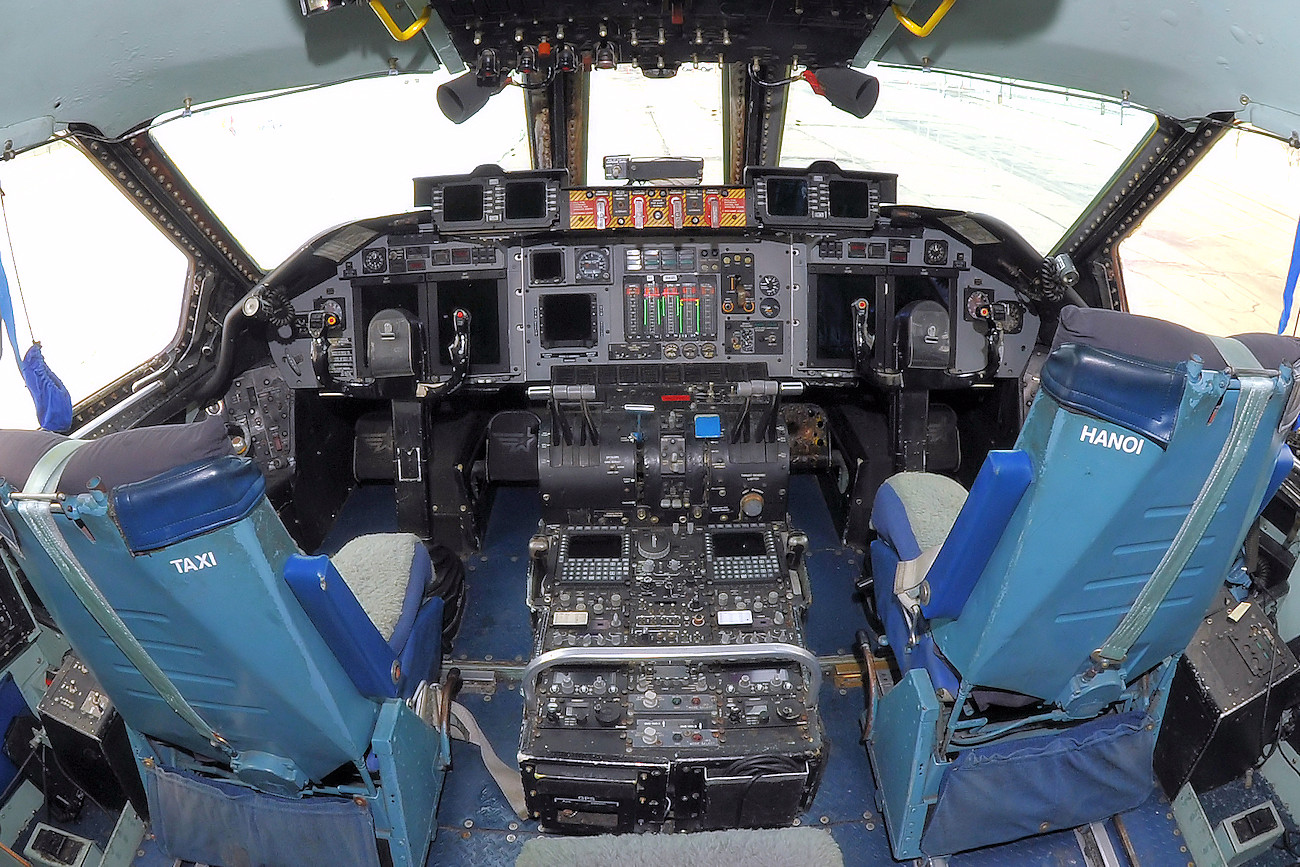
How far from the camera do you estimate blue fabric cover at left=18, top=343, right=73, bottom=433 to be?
2385 mm

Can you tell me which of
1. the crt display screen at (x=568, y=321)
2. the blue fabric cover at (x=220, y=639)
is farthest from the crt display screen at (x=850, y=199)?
the blue fabric cover at (x=220, y=639)

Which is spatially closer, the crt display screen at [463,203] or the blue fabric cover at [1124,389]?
the blue fabric cover at [1124,389]

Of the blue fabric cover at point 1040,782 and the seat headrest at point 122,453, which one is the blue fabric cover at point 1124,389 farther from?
the seat headrest at point 122,453

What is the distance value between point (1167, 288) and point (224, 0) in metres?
6.85

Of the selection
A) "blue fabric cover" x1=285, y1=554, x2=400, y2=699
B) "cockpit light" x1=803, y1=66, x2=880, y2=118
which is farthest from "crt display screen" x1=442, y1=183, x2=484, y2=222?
"blue fabric cover" x1=285, y1=554, x2=400, y2=699

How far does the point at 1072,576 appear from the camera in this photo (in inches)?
82.0

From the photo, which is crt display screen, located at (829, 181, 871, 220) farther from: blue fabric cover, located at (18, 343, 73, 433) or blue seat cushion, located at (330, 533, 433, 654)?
blue fabric cover, located at (18, 343, 73, 433)

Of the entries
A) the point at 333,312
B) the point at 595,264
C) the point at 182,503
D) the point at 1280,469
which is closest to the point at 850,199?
the point at 595,264

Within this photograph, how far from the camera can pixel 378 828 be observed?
8.21 feet

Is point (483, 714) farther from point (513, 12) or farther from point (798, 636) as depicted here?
point (513, 12)

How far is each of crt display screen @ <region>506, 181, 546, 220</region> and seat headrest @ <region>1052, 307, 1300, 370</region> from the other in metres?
2.65

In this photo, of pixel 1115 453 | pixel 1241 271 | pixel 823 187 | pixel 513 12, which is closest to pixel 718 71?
pixel 823 187

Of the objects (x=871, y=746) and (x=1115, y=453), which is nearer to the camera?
(x=1115, y=453)

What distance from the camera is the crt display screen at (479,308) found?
14.5 feet
